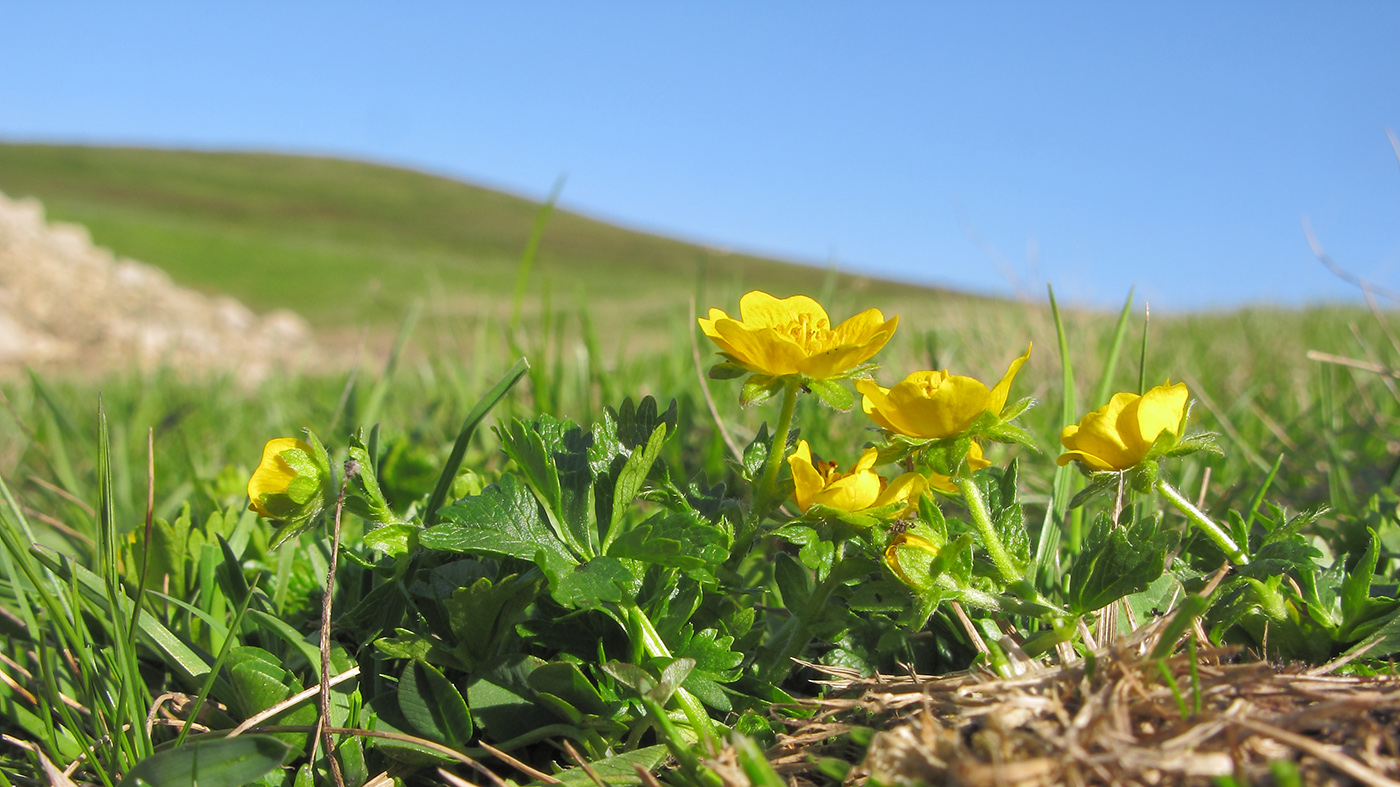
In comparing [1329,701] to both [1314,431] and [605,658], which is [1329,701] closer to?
Answer: [605,658]

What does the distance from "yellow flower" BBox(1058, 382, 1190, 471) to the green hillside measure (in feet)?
78.1

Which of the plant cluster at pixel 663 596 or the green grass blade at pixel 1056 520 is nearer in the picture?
the plant cluster at pixel 663 596

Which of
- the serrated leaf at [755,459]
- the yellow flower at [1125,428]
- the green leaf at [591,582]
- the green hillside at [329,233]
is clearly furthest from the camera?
the green hillside at [329,233]

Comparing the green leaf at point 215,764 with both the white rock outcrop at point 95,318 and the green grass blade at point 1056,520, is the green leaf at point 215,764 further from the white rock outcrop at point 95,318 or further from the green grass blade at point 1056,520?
the white rock outcrop at point 95,318

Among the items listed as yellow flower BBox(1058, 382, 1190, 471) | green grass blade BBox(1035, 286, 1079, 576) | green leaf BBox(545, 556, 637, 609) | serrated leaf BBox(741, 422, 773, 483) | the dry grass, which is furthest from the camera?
green grass blade BBox(1035, 286, 1079, 576)

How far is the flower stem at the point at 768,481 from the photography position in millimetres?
1124

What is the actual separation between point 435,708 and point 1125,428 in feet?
3.04

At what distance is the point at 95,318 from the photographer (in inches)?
476

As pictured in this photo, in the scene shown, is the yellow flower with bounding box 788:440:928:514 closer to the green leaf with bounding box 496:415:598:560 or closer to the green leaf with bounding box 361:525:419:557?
the green leaf with bounding box 496:415:598:560

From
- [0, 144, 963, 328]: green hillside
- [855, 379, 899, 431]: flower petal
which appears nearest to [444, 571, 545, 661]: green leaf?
[855, 379, 899, 431]: flower petal

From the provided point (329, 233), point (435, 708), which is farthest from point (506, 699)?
point (329, 233)

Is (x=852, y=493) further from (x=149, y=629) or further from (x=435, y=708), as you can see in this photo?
(x=149, y=629)

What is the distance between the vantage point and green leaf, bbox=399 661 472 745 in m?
1.12

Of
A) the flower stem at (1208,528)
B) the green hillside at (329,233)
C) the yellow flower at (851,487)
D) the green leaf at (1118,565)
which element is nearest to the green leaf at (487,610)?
the yellow flower at (851,487)
